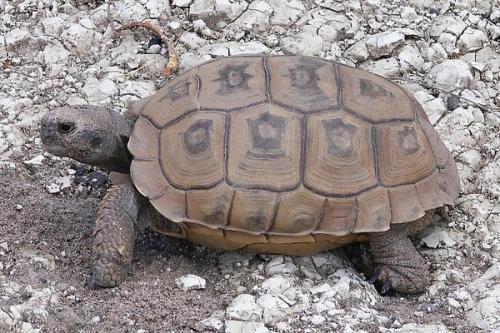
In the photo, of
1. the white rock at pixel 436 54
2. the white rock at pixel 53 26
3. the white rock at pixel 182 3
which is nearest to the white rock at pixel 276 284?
the white rock at pixel 436 54

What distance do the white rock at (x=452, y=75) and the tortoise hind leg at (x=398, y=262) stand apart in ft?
4.58

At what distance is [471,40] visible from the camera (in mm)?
5543

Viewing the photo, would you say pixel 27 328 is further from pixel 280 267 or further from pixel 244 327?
pixel 280 267

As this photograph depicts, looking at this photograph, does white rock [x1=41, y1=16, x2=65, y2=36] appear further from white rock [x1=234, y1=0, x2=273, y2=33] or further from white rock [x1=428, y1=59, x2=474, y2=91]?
white rock [x1=428, y1=59, x2=474, y2=91]

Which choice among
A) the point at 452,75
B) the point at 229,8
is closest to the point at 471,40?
the point at 452,75

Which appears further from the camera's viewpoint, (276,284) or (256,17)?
(256,17)

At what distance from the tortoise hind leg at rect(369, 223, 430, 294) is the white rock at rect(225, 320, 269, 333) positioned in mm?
902

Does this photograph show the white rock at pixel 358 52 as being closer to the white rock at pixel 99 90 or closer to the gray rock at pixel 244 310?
the white rock at pixel 99 90

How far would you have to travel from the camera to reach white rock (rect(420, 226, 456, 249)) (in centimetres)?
439

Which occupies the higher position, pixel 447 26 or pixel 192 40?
pixel 447 26

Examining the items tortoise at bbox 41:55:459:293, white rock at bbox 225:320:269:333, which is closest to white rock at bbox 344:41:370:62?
tortoise at bbox 41:55:459:293

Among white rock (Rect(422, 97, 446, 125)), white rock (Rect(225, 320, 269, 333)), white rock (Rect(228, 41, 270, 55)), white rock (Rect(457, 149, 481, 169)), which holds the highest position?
white rock (Rect(228, 41, 270, 55))

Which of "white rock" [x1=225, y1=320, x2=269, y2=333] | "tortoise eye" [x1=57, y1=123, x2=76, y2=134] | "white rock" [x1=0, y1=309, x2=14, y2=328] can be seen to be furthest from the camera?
"tortoise eye" [x1=57, y1=123, x2=76, y2=134]

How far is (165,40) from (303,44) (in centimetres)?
95
